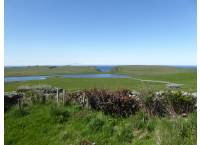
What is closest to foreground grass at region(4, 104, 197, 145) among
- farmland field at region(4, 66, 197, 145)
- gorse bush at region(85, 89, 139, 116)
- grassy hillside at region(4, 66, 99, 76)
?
farmland field at region(4, 66, 197, 145)

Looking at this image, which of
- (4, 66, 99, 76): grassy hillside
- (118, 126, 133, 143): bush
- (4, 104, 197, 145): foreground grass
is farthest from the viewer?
(4, 66, 99, 76): grassy hillside

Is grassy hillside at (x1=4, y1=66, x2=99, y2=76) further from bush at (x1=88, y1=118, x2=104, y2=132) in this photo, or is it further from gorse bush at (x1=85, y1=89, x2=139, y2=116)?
bush at (x1=88, y1=118, x2=104, y2=132)

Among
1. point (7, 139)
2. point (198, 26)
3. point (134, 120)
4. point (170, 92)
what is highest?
point (198, 26)

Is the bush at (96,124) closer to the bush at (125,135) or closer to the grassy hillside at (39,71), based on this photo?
the bush at (125,135)

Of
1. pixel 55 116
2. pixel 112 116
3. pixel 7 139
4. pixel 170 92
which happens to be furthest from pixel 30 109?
pixel 170 92

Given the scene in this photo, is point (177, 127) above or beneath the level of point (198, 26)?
beneath

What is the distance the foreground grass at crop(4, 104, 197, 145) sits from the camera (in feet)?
10.6

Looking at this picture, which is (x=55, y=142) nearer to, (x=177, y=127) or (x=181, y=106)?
(x=177, y=127)

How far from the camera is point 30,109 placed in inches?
215

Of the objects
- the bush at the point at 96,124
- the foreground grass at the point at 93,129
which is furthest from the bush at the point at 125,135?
the bush at the point at 96,124

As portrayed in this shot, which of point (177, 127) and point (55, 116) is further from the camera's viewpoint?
point (55, 116)

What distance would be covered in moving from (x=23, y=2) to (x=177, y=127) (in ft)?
10.1

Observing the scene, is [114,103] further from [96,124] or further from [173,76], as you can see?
[173,76]

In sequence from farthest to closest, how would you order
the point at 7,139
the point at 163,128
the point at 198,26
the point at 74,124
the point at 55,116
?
the point at 55,116 < the point at 74,124 < the point at 7,139 < the point at 163,128 < the point at 198,26
